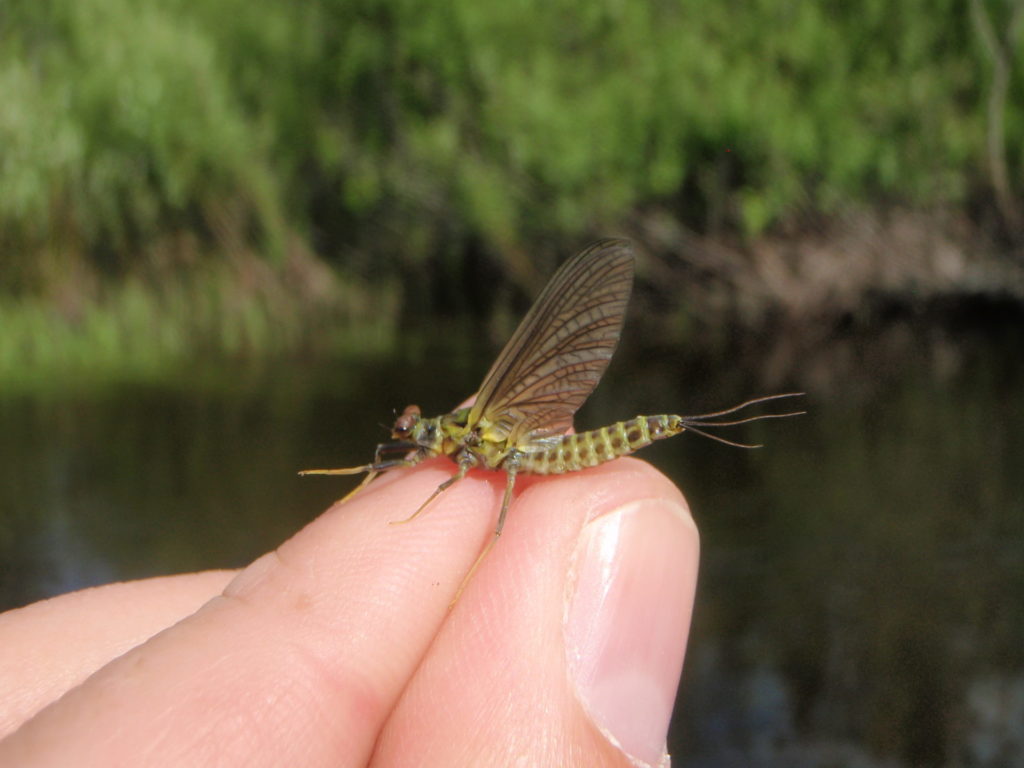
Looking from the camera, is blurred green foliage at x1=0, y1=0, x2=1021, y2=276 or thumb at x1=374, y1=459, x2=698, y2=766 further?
blurred green foliage at x1=0, y1=0, x2=1021, y2=276

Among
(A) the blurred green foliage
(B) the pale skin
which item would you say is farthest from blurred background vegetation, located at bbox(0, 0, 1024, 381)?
(B) the pale skin

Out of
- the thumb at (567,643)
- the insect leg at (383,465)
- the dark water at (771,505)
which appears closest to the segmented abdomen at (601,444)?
the thumb at (567,643)

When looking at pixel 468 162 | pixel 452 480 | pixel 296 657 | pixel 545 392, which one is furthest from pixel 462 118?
pixel 296 657

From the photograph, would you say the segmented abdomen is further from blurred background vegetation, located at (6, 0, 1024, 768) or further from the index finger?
blurred background vegetation, located at (6, 0, 1024, 768)

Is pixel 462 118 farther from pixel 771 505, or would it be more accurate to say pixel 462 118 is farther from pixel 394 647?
pixel 394 647

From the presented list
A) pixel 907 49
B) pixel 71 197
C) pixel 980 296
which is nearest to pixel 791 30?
pixel 907 49

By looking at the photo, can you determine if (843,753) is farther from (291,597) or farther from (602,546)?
(291,597)

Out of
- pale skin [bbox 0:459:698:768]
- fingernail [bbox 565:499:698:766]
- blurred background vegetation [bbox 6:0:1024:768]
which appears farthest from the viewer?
blurred background vegetation [bbox 6:0:1024:768]
